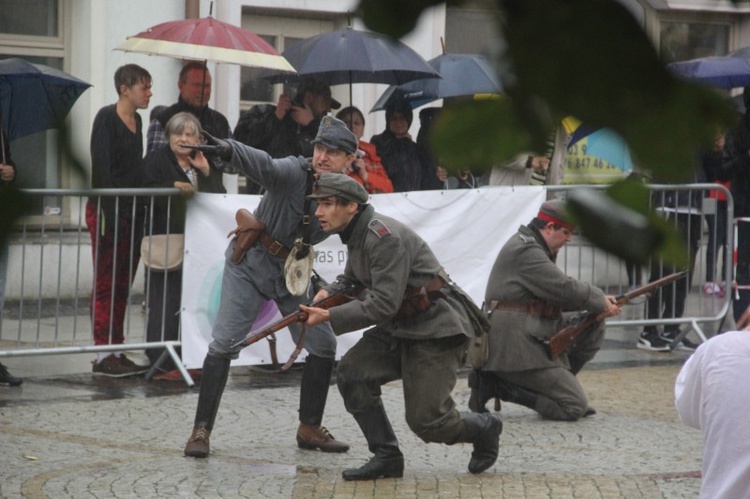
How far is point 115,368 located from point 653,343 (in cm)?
Result: 425

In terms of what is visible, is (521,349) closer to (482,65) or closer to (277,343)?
(277,343)

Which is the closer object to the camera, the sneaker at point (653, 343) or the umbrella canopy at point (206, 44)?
the umbrella canopy at point (206, 44)

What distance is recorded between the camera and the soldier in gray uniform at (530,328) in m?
7.45

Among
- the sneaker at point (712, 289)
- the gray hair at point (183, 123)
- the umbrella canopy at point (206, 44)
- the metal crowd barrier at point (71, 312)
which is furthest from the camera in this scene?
the sneaker at point (712, 289)

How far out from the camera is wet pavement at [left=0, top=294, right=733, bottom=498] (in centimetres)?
579

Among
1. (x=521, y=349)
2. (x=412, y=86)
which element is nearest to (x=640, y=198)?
(x=521, y=349)

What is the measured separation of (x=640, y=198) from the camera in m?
1.09

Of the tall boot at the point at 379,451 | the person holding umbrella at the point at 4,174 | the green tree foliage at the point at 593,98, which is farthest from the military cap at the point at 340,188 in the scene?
the green tree foliage at the point at 593,98

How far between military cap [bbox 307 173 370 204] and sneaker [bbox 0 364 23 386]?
2966 mm

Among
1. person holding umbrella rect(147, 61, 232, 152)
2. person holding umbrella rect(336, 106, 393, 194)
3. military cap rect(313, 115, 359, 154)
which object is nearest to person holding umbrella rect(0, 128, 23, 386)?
military cap rect(313, 115, 359, 154)

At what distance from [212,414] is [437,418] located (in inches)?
46.3

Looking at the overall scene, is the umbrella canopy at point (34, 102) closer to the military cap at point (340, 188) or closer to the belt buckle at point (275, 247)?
the military cap at point (340, 188)

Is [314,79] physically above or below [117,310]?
above

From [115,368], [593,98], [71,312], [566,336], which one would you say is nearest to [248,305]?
[566,336]
